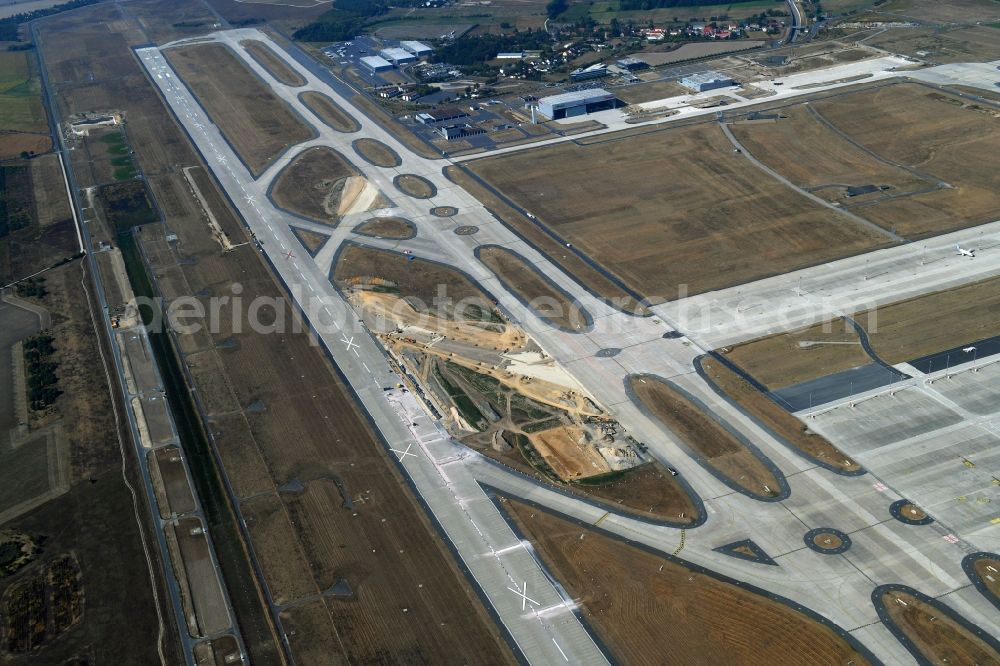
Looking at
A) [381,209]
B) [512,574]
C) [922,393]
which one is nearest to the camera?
[512,574]

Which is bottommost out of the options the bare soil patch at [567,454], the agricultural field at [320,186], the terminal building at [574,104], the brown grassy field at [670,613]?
the brown grassy field at [670,613]

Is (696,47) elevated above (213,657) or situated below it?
above

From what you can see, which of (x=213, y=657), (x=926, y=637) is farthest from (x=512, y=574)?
(x=926, y=637)

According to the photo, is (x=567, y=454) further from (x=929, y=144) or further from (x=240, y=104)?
(x=240, y=104)

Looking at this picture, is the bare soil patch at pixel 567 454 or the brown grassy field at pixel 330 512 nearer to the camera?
the brown grassy field at pixel 330 512

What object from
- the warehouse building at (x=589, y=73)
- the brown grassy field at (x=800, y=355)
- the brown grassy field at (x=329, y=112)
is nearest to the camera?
the brown grassy field at (x=800, y=355)

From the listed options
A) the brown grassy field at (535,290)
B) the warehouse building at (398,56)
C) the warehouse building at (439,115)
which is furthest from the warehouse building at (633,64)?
the brown grassy field at (535,290)

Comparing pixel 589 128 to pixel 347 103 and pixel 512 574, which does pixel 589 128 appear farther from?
pixel 512 574

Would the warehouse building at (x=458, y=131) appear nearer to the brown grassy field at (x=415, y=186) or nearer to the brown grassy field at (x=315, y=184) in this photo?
the brown grassy field at (x=415, y=186)

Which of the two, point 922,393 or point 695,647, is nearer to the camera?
point 695,647
